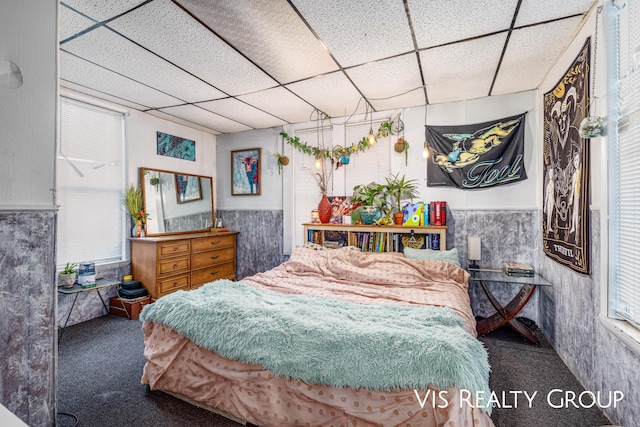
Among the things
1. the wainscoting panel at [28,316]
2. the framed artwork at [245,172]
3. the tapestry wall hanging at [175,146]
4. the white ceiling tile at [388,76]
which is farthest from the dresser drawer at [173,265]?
the white ceiling tile at [388,76]

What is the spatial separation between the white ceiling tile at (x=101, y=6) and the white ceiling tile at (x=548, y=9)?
7.97ft

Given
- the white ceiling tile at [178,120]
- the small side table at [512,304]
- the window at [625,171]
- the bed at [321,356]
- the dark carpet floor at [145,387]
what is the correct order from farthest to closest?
the white ceiling tile at [178,120], the small side table at [512,304], the dark carpet floor at [145,387], the window at [625,171], the bed at [321,356]

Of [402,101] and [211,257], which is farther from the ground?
[402,101]

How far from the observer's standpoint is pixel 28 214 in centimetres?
144

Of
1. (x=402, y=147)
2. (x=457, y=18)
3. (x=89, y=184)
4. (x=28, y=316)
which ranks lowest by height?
(x=28, y=316)

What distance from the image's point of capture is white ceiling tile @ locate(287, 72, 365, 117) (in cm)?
296

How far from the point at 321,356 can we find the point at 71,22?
107 inches

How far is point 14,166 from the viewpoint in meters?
1.40

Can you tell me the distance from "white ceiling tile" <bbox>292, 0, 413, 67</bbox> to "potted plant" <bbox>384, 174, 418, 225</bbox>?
1.60 m

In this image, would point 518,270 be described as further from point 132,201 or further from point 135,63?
point 132,201

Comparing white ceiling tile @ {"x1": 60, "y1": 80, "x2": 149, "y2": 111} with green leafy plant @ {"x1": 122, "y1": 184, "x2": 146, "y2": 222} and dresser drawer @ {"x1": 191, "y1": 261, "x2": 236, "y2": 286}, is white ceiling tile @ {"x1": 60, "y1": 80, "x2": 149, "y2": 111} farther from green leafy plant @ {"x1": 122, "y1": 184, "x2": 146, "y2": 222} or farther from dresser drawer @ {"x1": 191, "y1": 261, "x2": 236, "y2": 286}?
dresser drawer @ {"x1": 191, "y1": 261, "x2": 236, "y2": 286}

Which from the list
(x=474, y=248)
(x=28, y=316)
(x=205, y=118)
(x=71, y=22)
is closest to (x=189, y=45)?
(x=71, y=22)

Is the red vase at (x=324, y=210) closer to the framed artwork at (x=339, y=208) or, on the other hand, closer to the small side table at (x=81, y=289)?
the framed artwork at (x=339, y=208)

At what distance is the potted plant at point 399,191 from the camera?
368 centimetres
